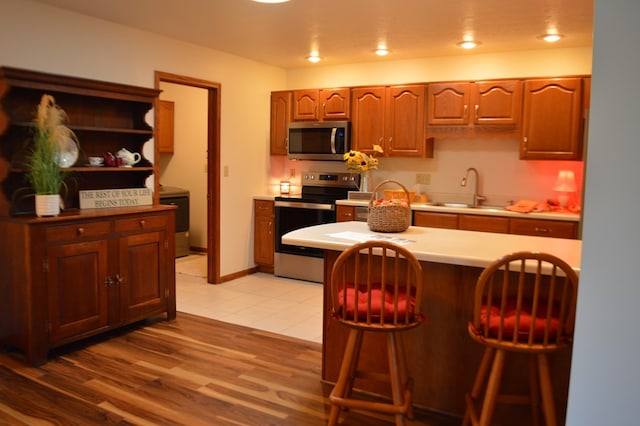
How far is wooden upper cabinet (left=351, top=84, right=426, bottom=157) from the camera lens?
4988mm

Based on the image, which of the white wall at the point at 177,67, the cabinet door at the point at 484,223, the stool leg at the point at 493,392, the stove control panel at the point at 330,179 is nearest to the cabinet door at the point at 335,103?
the stove control panel at the point at 330,179

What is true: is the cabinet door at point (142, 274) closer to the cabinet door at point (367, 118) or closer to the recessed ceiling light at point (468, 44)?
the cabinet door at point (367, 118)

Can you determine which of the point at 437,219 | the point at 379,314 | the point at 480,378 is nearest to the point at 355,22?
the point at 437,219

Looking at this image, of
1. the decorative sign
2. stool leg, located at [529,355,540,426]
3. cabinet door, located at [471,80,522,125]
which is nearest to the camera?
stool leg, located at [529,355,540,426]

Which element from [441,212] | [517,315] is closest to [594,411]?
[517,315]

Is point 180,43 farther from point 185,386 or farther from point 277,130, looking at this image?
point 185,386

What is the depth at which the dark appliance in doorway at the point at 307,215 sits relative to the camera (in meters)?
5.36

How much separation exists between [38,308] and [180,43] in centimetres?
266

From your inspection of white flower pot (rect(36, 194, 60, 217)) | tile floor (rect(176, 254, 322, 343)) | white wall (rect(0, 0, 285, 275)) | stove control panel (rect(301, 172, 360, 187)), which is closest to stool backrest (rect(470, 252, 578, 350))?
tile floor (rect(176, 254, 322, 343))

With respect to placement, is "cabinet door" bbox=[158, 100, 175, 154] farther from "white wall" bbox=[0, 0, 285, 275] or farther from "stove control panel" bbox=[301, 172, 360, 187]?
"stove control panel" bbox=[301, 172, 360, 187]

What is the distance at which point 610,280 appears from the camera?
1277mm

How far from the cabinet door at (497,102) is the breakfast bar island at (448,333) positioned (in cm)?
209

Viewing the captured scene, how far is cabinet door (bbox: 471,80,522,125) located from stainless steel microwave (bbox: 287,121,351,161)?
133 cm

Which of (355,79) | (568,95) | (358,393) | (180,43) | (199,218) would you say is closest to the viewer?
(358,393)
